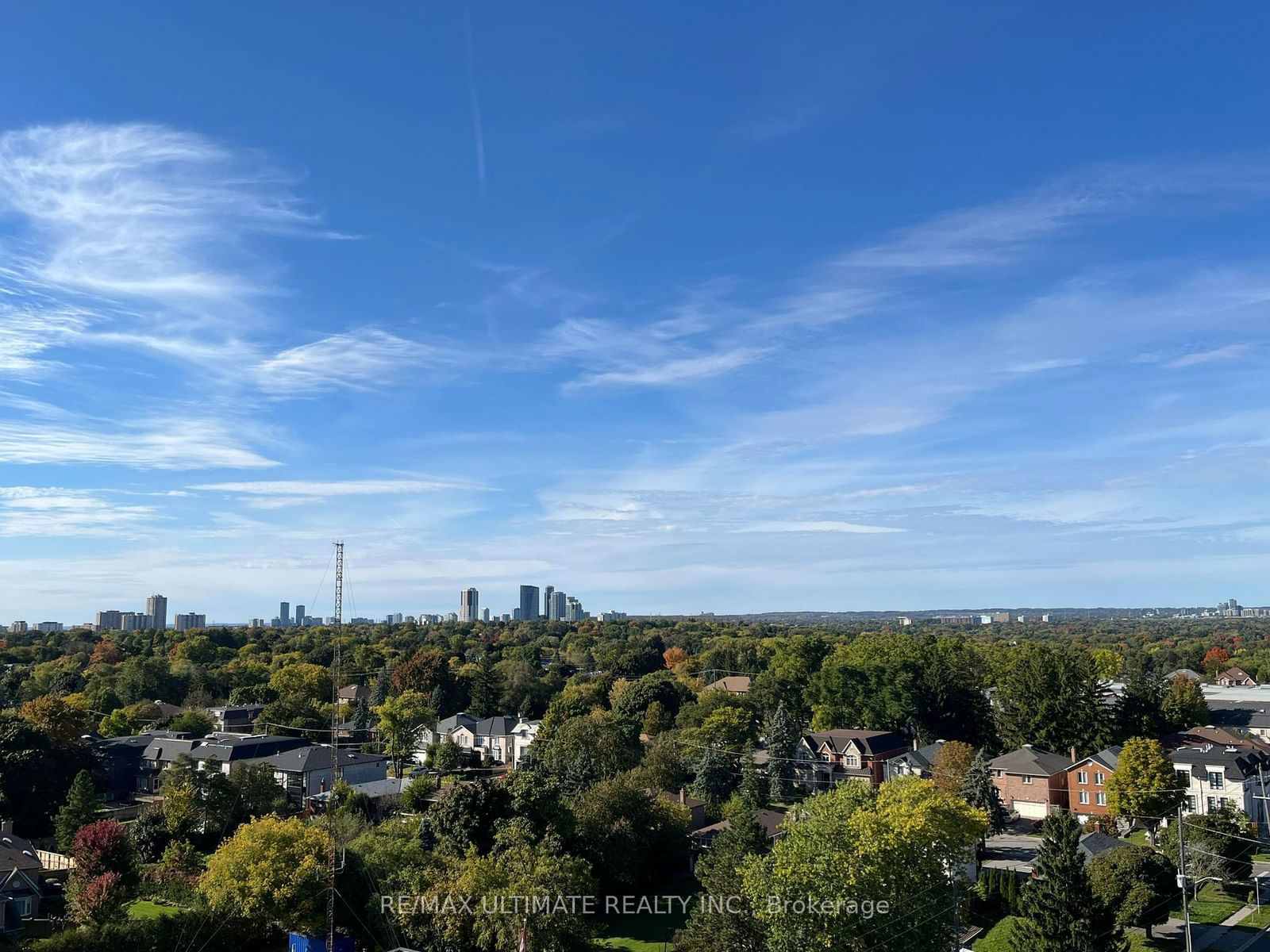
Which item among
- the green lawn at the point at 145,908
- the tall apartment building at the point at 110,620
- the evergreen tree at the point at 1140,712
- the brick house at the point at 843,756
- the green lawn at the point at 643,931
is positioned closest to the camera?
the green lawn at the point at 643,931

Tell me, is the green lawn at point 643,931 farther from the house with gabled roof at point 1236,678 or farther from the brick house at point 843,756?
the house with gabled roof at point 1236,678

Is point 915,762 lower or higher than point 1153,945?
higher

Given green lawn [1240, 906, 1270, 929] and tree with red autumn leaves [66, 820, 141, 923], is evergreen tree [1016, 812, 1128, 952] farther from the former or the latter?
tree with red autumn leaves [66, 820, 141, 923]

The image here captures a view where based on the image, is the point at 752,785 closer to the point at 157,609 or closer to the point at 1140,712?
the point at 1140,712

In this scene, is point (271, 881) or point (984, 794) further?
point (984, 794)

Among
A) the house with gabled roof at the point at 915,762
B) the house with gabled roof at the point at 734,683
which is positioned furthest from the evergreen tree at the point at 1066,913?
the house with gabled roof at the point at 734,683

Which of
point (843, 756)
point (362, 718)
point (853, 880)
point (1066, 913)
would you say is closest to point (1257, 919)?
point (1066, 913)

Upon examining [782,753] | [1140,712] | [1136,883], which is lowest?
[1136,883]

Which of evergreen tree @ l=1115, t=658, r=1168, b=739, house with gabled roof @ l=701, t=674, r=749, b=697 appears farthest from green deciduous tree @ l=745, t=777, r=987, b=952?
house with gabled roof @ l=701, t=674, r=749, b=697
